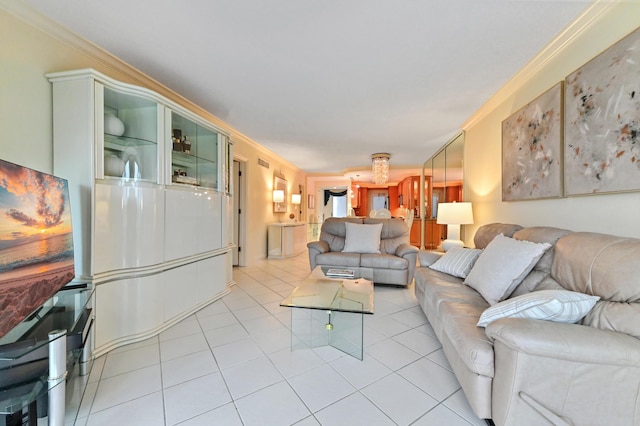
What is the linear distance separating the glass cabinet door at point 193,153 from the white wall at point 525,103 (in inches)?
128

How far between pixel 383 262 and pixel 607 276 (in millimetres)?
2266

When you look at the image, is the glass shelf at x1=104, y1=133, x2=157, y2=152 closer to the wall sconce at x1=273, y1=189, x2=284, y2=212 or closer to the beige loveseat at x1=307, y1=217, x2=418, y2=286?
the beige loveseat at x1=307, y1=217, x2=418, y2=286

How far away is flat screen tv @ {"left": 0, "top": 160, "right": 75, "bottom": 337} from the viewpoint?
100cm

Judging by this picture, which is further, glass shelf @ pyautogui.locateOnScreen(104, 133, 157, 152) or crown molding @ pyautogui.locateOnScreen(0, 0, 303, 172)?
glass shelf @ pyautogui.locateOnScreen(104, 133, 157, 152)

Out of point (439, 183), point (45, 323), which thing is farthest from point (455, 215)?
point (45, 323)

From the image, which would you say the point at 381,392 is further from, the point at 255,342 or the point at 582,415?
the point at 255,342

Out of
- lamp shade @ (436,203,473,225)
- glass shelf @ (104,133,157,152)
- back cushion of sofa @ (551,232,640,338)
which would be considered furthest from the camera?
lamp shade @ (436,203,473,225)

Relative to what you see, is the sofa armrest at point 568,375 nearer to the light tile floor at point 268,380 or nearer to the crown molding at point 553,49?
the light tile floor at point 268,380

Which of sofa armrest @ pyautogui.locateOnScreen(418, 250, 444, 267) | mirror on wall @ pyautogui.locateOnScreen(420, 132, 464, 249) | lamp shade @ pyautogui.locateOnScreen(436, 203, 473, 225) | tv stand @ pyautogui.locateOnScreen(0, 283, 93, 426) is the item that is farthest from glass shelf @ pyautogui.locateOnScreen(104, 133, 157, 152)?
mirror on wall @ pyautogui.locateOnScreen(420, 132, 464, 249)

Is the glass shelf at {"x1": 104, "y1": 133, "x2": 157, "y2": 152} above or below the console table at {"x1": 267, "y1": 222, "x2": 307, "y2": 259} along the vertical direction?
above

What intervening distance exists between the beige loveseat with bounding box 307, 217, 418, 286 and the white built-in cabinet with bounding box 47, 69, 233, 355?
162cm

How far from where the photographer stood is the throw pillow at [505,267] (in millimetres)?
1652

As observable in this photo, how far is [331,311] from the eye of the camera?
176 cm

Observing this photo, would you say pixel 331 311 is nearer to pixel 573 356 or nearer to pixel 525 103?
pixel 573 356
